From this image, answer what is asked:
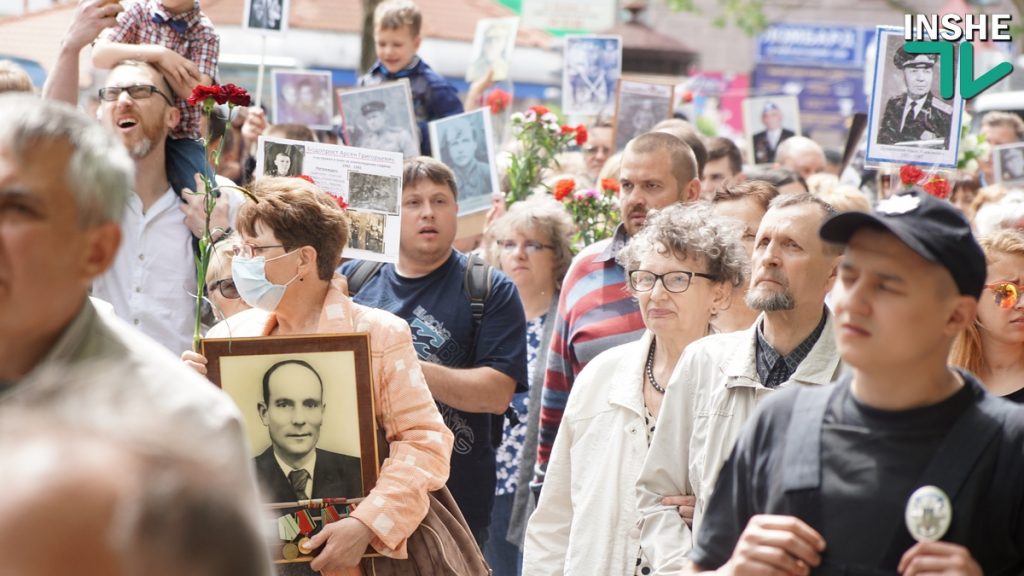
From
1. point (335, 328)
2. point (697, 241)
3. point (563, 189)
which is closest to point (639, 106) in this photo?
point (563, 189)

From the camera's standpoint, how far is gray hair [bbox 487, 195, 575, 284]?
23.5ft

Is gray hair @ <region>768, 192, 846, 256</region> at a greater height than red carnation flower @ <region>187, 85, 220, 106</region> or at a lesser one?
lesser

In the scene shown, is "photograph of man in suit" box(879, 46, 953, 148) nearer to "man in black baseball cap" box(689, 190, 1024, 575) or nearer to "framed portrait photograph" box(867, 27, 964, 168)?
"framed portrait photograph" box(867, 27, 964, 168)

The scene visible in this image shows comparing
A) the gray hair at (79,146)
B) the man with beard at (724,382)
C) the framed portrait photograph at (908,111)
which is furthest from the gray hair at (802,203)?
the gray hair at (79,146)

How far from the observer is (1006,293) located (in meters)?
5.00

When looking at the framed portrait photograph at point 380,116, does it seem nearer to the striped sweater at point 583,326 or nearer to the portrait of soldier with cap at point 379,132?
the portrait of soldier with cap at point 379,132

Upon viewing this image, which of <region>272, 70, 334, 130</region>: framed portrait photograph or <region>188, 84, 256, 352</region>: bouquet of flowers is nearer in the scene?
<region>188, 84, 256, 352</region>: bouquet of flowers

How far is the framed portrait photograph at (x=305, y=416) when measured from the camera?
429cm

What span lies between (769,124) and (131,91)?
7313mm

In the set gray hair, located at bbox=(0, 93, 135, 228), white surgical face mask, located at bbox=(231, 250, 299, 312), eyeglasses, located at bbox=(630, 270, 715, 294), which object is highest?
gray hair, located at bbox=(0, 93, 135, 228)

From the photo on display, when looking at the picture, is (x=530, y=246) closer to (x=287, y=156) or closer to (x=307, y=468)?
(x=287, y=156)

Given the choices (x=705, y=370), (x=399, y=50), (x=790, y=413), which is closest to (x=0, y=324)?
(x=790, y=413)

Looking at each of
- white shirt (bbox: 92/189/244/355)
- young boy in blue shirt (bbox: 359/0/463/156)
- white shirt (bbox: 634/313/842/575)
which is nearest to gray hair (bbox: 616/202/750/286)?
white shirt (bbox: 634/313/842/575)

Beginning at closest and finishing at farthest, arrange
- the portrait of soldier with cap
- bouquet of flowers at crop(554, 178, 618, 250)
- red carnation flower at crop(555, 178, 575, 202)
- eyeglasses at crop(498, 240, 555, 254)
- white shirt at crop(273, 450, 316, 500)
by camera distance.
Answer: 1. white shirt at crop(273, 450, 316, 500)
2. eyeglasses at crop(498, 240, 555, 254)
3. red carnation flower at crop(555, 178, 575, 202)
4. bouquet of flowers at crop(554, 178, 618, 250)
5. the portrait of soldier with cap
